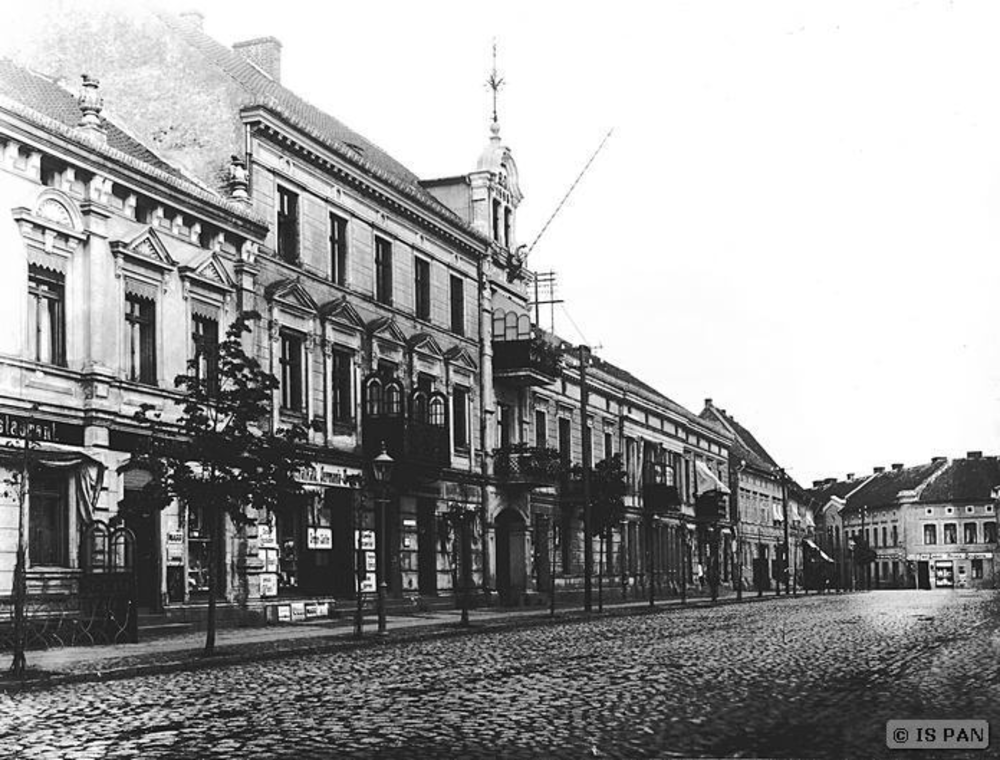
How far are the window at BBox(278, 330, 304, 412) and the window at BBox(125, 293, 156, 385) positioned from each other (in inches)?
197

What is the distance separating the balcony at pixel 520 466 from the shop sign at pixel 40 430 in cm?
1957

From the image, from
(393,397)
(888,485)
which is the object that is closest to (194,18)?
(393,397)

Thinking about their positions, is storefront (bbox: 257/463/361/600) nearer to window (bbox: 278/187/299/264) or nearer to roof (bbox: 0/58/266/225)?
window (bbox: 278/187/299/264)

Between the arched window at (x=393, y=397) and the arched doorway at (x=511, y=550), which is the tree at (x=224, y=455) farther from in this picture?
the arched doorway at (x=511, y=550)

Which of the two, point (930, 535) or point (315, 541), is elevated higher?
point (315, 541)

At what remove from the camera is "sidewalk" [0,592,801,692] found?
16108 mm

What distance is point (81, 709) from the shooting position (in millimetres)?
12367

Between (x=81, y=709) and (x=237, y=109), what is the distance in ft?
63.2

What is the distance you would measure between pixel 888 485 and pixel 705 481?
64.8m

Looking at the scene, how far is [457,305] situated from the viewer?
1570 inches

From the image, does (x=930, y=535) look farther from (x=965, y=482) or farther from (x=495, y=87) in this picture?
(x=495, y=87)

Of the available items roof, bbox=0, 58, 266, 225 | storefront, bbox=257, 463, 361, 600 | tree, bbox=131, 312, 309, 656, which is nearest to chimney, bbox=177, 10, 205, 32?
roof, bbox=0, 58, 266, 225

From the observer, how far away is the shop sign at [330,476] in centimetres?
3009

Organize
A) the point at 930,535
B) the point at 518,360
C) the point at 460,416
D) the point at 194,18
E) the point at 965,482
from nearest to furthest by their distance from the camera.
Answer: the point at 194,18 → the point at 460,416 → the point at 518,360 → the point at 930,535 → the point at 965,482
